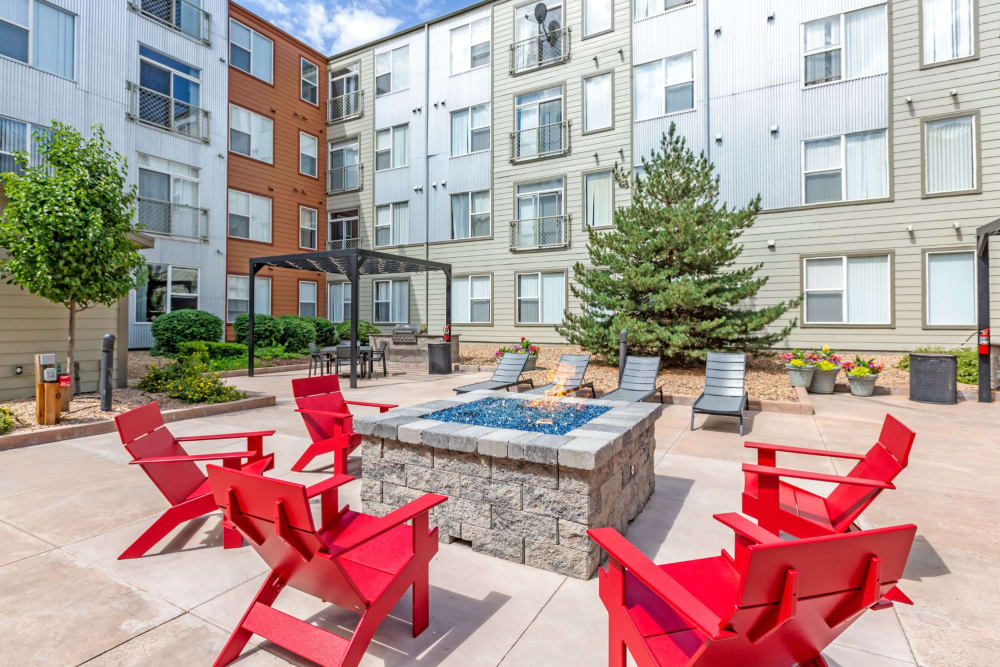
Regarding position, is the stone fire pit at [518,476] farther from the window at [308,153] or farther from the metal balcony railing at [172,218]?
the window at [308,153]

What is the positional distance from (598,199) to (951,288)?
9572 millimetres

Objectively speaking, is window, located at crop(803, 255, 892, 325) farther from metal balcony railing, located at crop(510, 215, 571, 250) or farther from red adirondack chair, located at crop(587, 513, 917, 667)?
red adirondack chair, located at crop(587, 513, 917, 667)

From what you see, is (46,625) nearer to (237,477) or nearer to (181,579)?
(181,579)

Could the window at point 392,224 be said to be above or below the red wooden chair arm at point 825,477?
above

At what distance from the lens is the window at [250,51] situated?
19062 mm

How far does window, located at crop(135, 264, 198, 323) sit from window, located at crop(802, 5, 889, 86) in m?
20.3

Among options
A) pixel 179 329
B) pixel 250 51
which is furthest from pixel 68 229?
pixel 250 51

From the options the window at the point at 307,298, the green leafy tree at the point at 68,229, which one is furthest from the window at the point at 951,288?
the window at the point at 307,298

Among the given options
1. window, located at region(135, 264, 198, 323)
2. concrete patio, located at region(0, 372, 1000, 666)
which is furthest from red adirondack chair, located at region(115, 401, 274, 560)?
window, located at region(135, 264, 198, 323)

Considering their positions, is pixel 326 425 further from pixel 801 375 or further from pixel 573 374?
pixel 801 375

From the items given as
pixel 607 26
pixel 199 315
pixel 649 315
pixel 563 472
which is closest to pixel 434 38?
pixel 607 26

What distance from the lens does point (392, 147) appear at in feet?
68.8

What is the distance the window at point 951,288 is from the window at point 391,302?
1653 centimetres

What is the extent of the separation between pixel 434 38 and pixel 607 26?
282 inches
